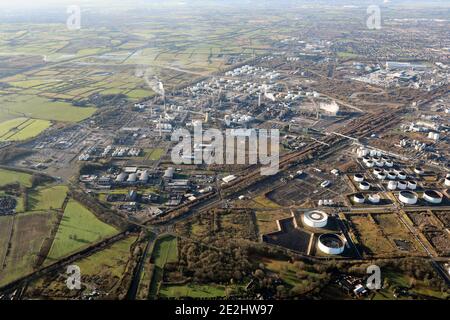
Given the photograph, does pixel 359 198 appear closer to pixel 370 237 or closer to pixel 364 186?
pixel 364 186

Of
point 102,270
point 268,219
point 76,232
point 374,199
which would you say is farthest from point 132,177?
point 374,199

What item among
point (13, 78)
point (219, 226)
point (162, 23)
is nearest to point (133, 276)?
point (219, 226)

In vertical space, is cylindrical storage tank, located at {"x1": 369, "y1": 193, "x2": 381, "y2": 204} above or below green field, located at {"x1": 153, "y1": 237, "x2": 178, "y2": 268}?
above

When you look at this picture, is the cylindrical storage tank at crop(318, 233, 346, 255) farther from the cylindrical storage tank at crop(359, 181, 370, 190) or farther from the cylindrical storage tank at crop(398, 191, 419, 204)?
the cylindrical storage tank at crop(398, 191, 419, 204)

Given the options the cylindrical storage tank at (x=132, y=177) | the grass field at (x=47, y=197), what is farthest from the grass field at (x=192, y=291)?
the cylindrical storage tank at (x=132, y=177)

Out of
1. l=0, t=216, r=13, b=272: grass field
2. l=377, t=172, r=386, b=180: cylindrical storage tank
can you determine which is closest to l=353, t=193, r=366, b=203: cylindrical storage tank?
l=377, t=172, r=386, b=180: cylindrical storage tank
